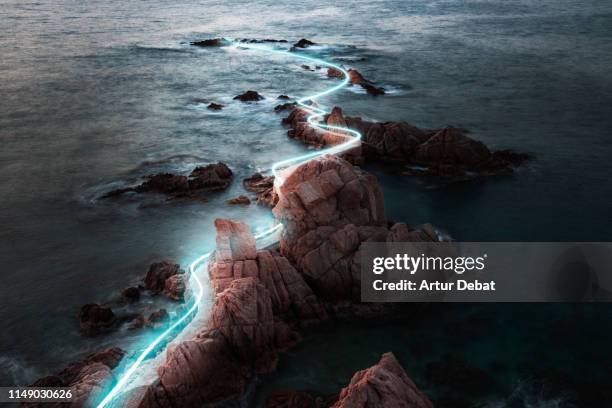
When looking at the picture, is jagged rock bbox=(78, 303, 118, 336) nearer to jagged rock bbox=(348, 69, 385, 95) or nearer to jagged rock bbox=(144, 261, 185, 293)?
jagged rock bbox=(144, 261, 185, 293)

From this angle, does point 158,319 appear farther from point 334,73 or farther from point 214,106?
point 334,73

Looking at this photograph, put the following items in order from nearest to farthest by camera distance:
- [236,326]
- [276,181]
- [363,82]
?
[236,326]
[276,181]
[363,82]

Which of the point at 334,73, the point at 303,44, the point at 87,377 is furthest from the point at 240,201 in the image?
the point at 303,44

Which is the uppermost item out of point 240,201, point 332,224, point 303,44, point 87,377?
point 332,224

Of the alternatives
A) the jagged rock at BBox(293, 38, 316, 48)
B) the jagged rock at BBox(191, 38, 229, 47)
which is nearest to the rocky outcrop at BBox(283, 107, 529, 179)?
the jagged rock at BBox(293, 38, 316, 48)

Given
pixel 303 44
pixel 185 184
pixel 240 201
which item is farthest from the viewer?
pixel 303 44
